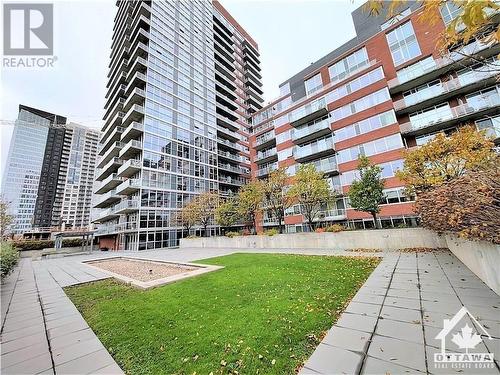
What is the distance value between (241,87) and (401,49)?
4555 centimetres

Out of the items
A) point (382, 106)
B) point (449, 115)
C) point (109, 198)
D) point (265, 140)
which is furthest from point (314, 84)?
point (109, 198)

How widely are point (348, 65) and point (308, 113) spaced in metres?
8.32

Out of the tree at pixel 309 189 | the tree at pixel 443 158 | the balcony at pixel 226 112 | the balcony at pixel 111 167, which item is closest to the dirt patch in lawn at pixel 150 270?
the tree at pixel 309 189

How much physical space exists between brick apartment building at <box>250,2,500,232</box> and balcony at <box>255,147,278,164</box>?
197 inches

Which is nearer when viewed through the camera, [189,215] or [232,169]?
[189,215]

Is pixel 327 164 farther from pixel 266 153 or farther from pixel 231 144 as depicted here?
pixel 231 144

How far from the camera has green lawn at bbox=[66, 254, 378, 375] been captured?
3.34 metres

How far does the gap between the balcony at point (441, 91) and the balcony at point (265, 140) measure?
20.4 m

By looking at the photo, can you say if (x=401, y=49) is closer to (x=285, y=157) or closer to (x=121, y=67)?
(x=285, y=157)

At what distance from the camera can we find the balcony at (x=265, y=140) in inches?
1650

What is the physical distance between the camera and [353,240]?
16.2 metres

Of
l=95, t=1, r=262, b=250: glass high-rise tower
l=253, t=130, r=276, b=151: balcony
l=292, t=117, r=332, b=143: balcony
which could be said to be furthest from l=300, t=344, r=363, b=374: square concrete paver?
l=253, t=130, r=276, b=151: balcony

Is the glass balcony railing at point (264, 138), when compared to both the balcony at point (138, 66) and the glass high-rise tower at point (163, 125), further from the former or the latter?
the balcony at point (138, 66)

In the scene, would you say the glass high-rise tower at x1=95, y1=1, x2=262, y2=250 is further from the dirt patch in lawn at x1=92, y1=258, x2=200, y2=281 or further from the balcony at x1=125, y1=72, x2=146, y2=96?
the dirt patch in lawn at x1=92, y1=258, x2=200, y2=281
